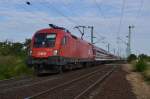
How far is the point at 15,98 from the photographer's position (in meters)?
15.3

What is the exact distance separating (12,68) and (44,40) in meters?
3.77

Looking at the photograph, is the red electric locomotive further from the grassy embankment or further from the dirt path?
the dirt path

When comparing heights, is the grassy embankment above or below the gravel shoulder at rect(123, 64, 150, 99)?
above

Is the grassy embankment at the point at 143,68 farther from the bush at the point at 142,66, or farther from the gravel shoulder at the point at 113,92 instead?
the gravel shoulder at the point at 113,92

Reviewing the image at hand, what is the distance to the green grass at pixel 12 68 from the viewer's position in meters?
31.6

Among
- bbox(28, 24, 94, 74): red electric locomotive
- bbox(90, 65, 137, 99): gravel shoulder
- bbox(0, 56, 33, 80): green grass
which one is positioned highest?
bbox(28, 24, 94, 74): red electric locomotive

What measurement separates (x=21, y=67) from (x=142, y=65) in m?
15.8

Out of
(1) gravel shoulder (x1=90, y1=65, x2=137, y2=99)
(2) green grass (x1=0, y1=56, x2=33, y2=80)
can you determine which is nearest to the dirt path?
(1) gravel shoulder (x1=90, y1=65, x2=137, y2=99)

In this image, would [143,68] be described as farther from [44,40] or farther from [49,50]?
[49,50]

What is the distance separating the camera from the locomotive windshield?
3228 cm

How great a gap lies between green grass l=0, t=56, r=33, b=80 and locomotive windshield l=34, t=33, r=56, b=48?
2.79 meters

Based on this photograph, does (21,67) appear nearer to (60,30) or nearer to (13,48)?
(60,30)

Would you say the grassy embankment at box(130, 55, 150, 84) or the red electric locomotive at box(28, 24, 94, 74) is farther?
the red electric locomotive at box(28, 24, 94, 74)

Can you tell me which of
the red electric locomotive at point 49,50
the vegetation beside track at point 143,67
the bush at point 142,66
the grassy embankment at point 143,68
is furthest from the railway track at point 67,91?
the bush at point 142,66
